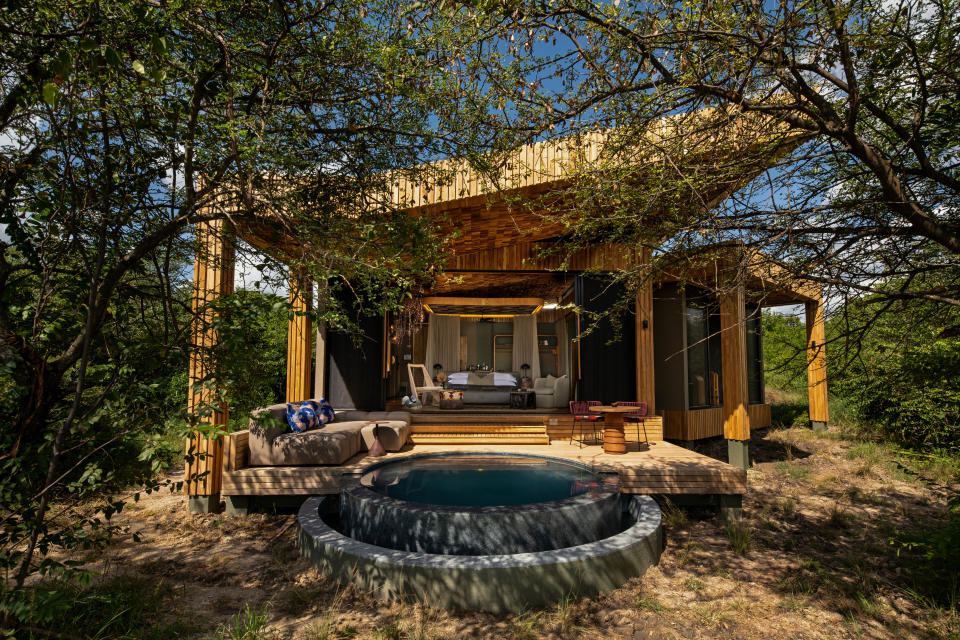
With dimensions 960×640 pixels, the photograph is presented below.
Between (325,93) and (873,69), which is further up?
(325,93)

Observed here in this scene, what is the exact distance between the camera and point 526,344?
14641 mm

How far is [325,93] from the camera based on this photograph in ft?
10.9

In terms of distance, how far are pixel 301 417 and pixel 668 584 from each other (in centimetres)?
430

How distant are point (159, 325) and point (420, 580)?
8.16ft

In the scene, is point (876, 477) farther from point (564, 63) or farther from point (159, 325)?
point (159, 325)

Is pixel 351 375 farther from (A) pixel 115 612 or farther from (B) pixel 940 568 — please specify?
(B) pixel 940 568

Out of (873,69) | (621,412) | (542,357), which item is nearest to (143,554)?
(621,412)

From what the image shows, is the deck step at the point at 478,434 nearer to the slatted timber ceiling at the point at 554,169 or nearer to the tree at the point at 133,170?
the slatted timber ceiling at the point at 554,169

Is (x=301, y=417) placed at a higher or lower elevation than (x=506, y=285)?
lower

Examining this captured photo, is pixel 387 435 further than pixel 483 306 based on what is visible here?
No

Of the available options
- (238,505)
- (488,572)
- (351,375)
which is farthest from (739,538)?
(351,375)

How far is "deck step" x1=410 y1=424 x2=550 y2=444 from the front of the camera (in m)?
7.05

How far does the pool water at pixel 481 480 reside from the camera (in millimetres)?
4555

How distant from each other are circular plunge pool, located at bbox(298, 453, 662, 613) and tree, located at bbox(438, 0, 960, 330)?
90.5 inches
